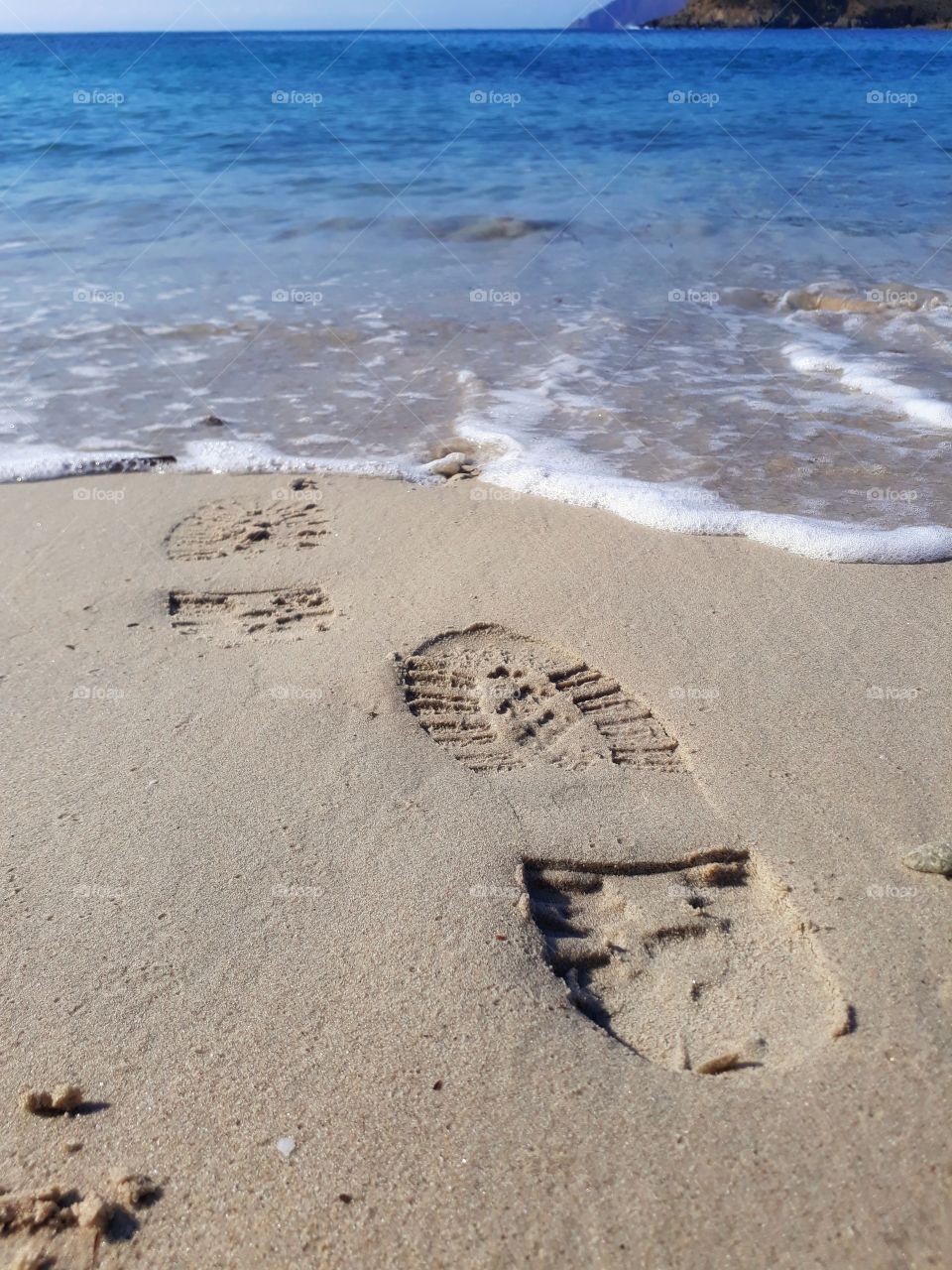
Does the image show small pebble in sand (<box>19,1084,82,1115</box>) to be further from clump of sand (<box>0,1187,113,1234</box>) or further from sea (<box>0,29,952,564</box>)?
sea (<box>0,29,952,564</box>)

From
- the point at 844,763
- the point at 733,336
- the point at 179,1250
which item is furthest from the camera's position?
the point at 733,336

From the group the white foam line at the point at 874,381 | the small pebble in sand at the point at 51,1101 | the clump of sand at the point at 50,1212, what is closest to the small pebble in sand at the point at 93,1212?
the clump of sand at the point at 50,1212

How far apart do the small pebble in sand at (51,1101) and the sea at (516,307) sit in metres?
2.76

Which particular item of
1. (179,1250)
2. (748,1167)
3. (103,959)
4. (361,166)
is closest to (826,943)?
(748,1167)

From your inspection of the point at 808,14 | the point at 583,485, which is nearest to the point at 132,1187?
the point at 583,485

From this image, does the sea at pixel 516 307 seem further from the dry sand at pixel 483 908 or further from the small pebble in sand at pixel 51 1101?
the small pebble in sand at pixel 51 1101

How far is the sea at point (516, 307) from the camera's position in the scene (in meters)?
4.54

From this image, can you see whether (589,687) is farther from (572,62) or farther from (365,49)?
(365,49)

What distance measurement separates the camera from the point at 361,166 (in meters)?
12.4

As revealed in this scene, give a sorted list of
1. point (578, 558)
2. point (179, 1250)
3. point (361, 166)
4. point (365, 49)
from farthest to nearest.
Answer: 1. point (365, 49)
2. point (361, 166)
3. point (578, 558)
4. point (179, 1250)

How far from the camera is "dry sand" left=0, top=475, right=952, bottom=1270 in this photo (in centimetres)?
158

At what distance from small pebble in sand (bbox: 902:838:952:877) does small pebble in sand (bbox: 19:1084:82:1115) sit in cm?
171

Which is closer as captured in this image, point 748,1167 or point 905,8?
point 748,1167

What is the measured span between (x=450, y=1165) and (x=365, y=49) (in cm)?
4201
